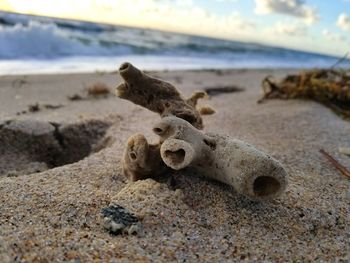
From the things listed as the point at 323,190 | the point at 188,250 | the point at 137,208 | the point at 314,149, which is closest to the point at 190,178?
the point at 137,208

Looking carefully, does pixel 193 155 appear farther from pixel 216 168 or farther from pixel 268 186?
pixel 268 186

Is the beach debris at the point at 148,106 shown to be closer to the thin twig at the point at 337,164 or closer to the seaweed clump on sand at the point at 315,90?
the thin twig at the point at 337,164

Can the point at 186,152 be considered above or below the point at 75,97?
above

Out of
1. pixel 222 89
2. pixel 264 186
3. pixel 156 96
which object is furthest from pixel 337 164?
pixel 222 89

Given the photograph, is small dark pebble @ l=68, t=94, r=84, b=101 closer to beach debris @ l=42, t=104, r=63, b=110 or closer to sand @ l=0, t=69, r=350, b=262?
beach debris @ l=42, t=104, r=63, b=110

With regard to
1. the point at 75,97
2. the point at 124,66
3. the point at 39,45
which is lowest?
the point at 39,45

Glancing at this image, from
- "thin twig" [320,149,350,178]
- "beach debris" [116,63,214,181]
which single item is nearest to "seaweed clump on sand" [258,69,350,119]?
"thin twig" [320,149,350,178]

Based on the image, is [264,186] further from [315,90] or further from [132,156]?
[315,90]
